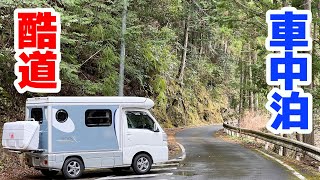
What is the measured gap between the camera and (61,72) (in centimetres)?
1681

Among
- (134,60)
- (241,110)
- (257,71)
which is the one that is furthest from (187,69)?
(134,60)

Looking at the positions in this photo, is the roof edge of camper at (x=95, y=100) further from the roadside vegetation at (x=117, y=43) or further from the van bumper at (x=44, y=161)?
the roadside vegetation at (x=117, y=43)

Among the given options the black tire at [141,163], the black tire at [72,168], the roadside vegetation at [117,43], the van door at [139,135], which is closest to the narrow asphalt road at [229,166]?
the black tire at [141,163]

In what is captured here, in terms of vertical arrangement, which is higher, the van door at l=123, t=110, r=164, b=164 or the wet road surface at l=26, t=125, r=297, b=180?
the van door at l=123, t=110, r=164, b=164

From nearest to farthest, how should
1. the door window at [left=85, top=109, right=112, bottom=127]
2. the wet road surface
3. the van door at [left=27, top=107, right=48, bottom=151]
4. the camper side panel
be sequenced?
the van door at [left=27, top=107, right=48, bottom=151] < the camper side panel < the wet road surface < the door window at [left=85, top=109, right=112, bottom=127]

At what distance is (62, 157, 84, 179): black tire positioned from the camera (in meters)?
13.0

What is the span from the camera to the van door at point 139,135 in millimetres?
14076

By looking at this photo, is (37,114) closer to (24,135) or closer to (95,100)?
(24,135)

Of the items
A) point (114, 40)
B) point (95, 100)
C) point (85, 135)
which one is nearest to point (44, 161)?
point (85, 135)

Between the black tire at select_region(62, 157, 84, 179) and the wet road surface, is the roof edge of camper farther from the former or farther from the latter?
the wet road surface

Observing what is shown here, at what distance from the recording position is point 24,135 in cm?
1233

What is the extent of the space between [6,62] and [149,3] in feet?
32.2

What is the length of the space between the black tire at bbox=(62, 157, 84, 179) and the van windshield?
4.81 feet

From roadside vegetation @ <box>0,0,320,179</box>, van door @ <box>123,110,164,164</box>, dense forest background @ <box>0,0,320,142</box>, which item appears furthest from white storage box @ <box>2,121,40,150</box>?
van door @ <box>123,110,164,164</box>
